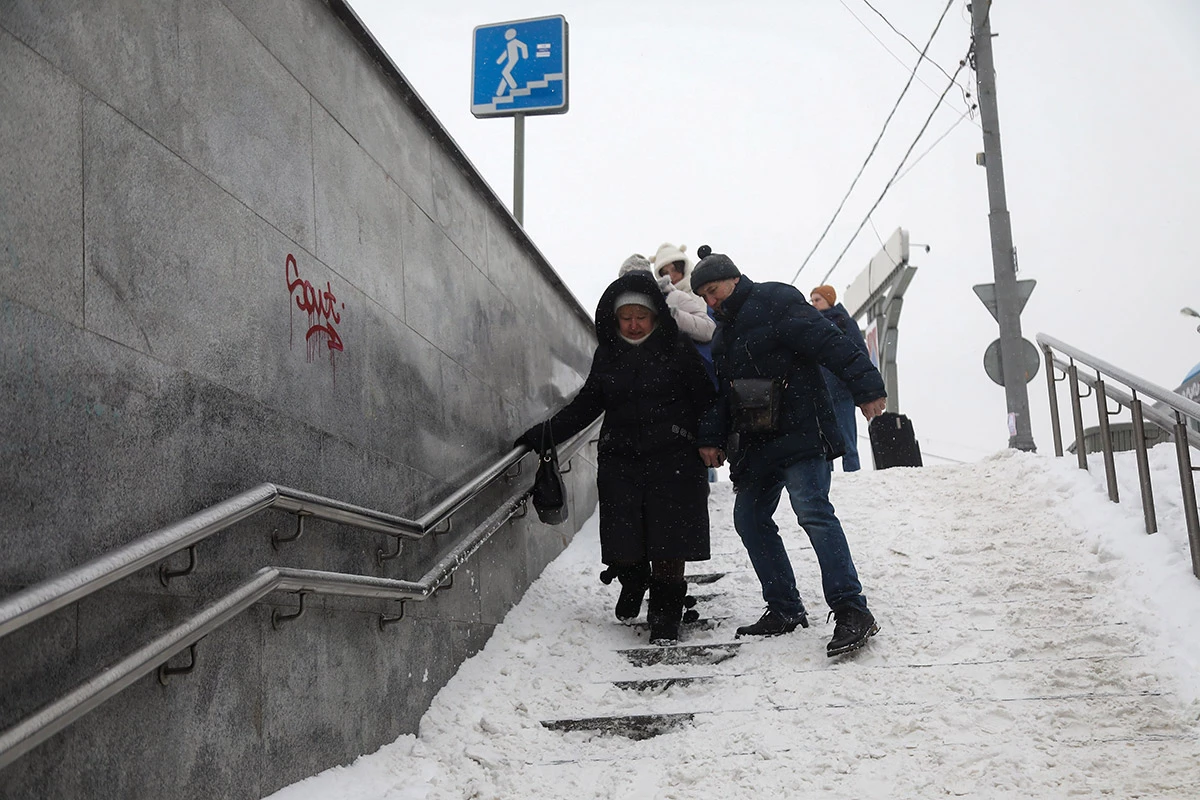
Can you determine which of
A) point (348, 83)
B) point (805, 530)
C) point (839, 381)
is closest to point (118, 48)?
point (348, 83)

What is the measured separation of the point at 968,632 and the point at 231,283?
307 cm

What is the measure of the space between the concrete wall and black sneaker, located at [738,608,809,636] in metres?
1.12

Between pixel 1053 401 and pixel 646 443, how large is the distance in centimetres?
282

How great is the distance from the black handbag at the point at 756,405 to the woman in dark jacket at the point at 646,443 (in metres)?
0.46

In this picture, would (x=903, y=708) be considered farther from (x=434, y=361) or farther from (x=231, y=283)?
(x=231, y=283)

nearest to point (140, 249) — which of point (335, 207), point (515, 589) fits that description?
point (335, 207)

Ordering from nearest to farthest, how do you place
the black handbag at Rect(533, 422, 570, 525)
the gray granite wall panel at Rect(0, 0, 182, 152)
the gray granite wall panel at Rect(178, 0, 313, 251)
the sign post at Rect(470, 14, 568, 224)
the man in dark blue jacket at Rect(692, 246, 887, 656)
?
the gray granite wall panel at Rect(0, 0, 182, 152)
the gray granite wall panel at Rect(178, 0, 313, 251)
the man in dark blue jacket at Rect(692, 246, 887, 656)
the black handbag at Rect(533, 422, 570, 525)
the sign post at Rect(470, 14, 568, 224)

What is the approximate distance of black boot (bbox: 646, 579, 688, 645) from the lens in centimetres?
491

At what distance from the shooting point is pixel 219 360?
9.34 ft

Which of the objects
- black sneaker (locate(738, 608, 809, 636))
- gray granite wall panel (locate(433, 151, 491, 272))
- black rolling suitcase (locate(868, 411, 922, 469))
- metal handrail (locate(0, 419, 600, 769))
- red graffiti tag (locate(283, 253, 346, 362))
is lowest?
black sneaker (locate(738, 608, 809, 636))

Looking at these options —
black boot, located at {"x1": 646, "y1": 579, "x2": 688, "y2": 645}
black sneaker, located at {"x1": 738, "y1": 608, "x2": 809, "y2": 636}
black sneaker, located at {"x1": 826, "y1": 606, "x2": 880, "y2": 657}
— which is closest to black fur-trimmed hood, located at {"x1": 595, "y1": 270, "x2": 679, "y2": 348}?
black boot, located at {"x1": 646, "y1": 579, "x2": 688, "y2": 645}

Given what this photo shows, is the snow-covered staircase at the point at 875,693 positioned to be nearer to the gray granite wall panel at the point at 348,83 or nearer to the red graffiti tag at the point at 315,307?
the red graffiti tag at the point at 315,307

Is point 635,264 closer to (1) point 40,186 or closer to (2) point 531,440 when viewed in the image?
(2) point 531,440

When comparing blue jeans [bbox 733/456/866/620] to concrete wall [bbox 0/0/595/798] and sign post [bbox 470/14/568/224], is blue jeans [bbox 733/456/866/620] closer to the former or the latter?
concrete wall [bbox 0/0/595/798]
